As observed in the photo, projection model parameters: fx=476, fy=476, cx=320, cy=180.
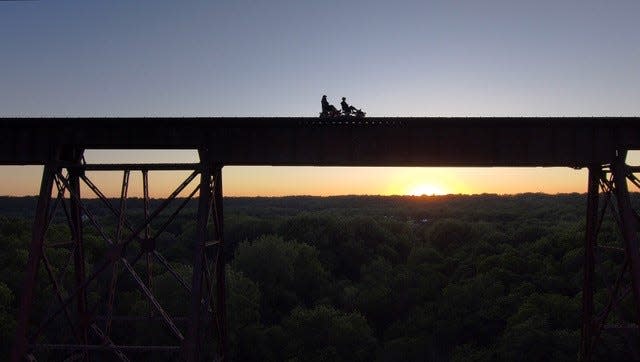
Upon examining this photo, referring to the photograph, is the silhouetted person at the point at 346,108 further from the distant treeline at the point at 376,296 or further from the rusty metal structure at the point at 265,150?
the distant treeline at the point at 376,296

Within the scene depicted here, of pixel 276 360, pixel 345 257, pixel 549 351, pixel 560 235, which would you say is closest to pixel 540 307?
pixel 549 351

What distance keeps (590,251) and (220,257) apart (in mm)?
6819

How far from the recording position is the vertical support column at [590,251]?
8512 millimetres

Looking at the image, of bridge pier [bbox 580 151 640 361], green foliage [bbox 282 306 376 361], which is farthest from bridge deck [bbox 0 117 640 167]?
green foliage [bbox 282 306 376 361]

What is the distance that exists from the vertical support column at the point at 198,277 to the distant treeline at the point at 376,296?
437 inches

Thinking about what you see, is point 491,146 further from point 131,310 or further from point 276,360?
point 131,310

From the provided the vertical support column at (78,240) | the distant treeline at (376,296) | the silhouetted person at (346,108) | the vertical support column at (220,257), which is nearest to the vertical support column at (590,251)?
the silhouetted person at (346,108)

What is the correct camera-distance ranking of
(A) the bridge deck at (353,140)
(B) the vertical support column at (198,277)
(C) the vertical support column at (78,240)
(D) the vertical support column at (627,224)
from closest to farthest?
1. (B) the vertical support column at (198,277)
2. (D) the vertical support column at (627,224)
3. (A) the bridge deck at (353,140)
4. (C) the vertical support column at (78,240)

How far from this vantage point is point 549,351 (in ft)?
55.9

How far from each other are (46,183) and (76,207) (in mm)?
647

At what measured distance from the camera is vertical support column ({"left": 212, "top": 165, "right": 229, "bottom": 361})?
28.2 ft

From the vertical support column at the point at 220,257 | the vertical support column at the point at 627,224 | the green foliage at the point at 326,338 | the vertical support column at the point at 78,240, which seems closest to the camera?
the vertical support column at the point at 627,224

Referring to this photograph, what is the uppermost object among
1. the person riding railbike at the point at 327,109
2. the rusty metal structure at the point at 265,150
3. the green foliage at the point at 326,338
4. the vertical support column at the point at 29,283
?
the person riding railbike at the point at 327,109

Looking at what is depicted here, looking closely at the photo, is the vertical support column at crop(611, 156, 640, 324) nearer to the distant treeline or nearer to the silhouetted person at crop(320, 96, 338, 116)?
the silhouetted person at crop(320, 96, 338, 116)
